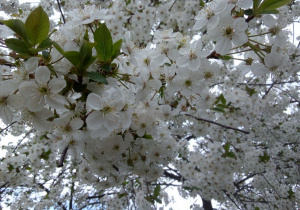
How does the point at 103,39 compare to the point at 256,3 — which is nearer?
the point at 103,39

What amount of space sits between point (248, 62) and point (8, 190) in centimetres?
554

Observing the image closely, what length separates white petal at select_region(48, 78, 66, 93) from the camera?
0.98 m

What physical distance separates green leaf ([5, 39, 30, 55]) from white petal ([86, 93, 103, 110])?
1.03 ft

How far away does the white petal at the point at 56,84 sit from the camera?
0.98 m

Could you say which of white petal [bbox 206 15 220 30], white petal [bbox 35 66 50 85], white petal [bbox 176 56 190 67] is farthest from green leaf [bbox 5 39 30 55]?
white petal [bbox 206 15 220 30]

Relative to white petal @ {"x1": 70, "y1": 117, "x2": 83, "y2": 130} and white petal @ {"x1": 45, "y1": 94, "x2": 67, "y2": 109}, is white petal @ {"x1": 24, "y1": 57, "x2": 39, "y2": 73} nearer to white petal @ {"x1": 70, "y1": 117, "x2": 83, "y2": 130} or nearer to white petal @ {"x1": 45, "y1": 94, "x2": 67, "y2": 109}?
white petal @ {"x1": 45, "y1": 94, "x2": 67, "y2": 109}

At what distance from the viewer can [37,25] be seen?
984mm

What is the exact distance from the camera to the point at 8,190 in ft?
16.8

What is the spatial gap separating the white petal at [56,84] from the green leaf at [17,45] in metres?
0.17

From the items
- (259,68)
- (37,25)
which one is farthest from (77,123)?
(259,68)

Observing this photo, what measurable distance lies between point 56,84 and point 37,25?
0.25 metres

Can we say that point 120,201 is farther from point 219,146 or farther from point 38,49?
point 38,49

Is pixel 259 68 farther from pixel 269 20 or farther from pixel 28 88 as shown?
pixel 28 88

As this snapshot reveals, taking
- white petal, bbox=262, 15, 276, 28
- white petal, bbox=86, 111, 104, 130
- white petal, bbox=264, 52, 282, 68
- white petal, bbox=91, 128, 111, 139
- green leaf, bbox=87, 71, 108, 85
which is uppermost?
white petal, bbox=262, 15, 276, 28
